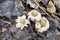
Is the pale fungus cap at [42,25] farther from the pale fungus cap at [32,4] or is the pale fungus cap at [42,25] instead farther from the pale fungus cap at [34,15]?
the pale fungus cap at [32,4]

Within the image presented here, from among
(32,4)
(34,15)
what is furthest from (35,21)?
(32,4)

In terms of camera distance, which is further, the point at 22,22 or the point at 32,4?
the point at 32,4

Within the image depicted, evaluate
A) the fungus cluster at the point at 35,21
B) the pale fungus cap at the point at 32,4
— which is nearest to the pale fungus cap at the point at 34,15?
the fungus cluster at the point at 35,21

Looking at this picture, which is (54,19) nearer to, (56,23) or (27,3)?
(56,23)

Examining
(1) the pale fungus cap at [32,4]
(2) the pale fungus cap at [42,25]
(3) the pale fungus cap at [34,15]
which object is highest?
(1) the pale fungus cap at [32,4]

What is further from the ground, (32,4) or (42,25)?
(32,4)

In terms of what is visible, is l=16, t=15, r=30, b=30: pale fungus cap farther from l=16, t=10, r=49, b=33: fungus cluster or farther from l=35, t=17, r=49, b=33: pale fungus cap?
l=35, t=17, r=49, b=33: pale fungus cap

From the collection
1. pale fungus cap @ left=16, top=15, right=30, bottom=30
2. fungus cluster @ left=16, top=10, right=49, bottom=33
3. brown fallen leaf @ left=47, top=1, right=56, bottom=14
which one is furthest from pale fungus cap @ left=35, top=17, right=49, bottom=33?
brown fallen leaf @ left=47, top=1, right=56, bottom=14

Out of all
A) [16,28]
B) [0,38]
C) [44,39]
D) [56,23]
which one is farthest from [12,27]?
[56,23]

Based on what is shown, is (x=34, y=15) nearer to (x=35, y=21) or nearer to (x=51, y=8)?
(x=35, y=21)
